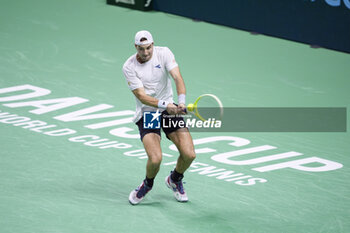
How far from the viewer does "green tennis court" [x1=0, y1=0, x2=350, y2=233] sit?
1029 cm

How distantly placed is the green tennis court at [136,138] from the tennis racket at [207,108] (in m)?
1.31

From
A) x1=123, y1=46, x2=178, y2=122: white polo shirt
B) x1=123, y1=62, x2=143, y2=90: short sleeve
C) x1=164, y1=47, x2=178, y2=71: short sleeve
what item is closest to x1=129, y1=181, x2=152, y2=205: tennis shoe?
x1=123, y1=46, x2=178, y2=122: white polo shirt

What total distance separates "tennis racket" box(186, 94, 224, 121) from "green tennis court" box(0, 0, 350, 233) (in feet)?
4.30

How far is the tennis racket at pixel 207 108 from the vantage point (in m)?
9.95

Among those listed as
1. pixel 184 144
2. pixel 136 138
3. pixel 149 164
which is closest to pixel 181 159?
pixel 184 144

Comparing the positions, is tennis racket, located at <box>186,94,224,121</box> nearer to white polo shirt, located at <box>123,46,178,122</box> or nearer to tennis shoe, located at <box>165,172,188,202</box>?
white polo shirt, located at <box>123,46,178,122</box>

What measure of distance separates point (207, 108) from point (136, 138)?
3.31 m

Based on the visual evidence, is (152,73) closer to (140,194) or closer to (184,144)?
(184,144)

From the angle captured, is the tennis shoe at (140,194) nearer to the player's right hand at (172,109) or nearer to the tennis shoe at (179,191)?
the tennis shoe at (179,191)

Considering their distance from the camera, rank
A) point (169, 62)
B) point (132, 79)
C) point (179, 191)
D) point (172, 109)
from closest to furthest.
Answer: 1. point (172, 109)
2. point (132, 79)
3. point (169, 62)
4. point (179, 191)

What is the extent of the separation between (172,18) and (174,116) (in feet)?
33.9

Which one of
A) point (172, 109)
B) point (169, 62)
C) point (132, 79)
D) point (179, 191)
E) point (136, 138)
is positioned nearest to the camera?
point (172, 109)

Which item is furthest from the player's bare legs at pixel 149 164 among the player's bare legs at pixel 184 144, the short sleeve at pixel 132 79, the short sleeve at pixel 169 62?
the short sleeve at pixel 169 62

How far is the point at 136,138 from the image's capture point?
43.1 feet
